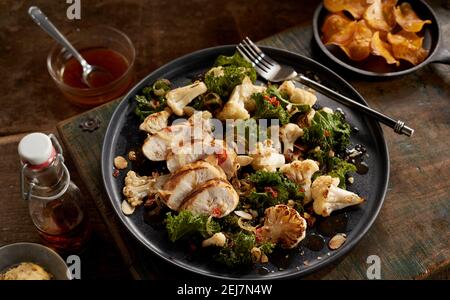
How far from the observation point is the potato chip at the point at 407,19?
3145 millimetres

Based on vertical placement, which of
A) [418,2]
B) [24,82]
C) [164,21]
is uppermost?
[418,2]

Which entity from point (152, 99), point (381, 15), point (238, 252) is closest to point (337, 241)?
point (238, 252)

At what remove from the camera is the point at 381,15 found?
3.20 meters

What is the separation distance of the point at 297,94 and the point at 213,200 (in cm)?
73

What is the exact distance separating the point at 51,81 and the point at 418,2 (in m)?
2.19

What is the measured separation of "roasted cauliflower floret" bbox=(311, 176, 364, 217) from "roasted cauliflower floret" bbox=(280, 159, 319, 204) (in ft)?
0.09

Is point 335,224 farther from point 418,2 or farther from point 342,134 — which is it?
point 418,2

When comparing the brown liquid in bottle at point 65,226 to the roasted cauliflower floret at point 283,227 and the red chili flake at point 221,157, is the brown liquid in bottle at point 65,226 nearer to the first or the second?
the red chili flake at point 221,157

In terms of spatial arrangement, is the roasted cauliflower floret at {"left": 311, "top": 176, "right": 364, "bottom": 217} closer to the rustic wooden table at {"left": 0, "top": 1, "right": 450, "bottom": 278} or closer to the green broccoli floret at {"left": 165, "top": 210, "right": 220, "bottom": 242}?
the rustic wooden table at {"left": 0, "top": 1, "right": 450, "bottom": 278}

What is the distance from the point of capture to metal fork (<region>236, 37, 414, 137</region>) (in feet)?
9.01

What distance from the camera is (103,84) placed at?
3338mm

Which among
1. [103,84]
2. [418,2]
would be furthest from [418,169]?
[103,84]

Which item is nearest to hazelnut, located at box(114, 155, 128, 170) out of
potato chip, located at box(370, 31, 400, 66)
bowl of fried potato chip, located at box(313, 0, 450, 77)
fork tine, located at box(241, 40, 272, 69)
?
fork tine, located at box(241, 40, 272, 69)

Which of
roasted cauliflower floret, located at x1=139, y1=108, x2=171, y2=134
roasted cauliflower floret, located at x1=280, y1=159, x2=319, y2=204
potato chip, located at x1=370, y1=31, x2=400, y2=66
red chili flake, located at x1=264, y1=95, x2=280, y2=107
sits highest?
potato chip, located at x1=370, y1=31, x2=400, y2=66
